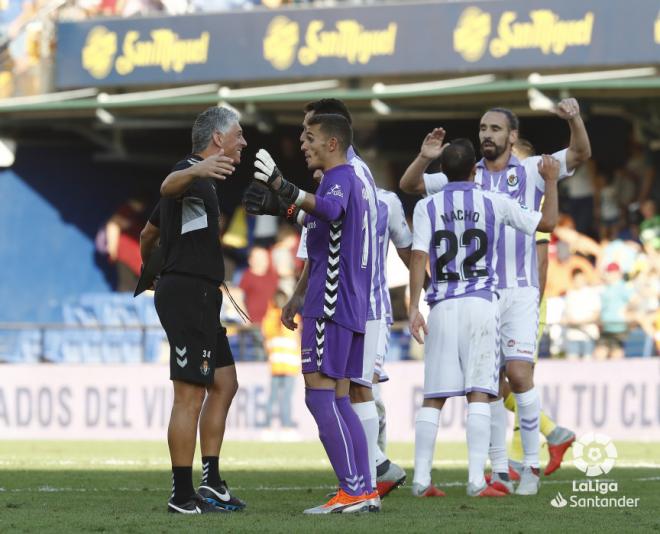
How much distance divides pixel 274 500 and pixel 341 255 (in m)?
1.75

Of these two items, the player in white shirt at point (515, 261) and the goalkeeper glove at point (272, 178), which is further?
the player in white shirt at point (515, 261)

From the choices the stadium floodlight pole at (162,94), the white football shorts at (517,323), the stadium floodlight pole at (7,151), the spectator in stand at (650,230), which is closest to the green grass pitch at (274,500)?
the white football shorts at (517,323)

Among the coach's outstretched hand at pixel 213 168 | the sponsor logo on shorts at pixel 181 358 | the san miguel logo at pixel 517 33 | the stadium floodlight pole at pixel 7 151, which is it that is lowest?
the sponsor logo on shorts at pixel 181 358

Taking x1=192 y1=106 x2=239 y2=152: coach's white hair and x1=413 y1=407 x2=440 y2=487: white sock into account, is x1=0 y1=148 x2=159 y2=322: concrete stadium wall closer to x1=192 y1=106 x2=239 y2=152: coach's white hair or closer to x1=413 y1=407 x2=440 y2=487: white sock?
x1=413 y1=407 x2=440 y2=487: white sock

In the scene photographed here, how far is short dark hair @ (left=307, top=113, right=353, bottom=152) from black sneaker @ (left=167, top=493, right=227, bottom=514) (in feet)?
6.57

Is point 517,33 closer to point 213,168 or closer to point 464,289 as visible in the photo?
point 464,289

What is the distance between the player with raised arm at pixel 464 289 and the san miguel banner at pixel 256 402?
7.77 metres

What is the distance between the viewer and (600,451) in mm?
12297

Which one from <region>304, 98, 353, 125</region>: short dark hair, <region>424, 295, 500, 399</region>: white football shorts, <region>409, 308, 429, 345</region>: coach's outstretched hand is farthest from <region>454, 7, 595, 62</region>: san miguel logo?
<region>409, 308, 429, 345</region>: coach's outstretched hand

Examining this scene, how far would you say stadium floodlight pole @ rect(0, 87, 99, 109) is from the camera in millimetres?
23062

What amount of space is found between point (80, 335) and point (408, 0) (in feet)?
21.3

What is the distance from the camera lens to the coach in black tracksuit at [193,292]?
7.84 metres

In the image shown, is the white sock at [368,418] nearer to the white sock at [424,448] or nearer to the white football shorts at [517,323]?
the white sock at [424,448]

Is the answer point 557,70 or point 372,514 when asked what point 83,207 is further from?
point 372,514
